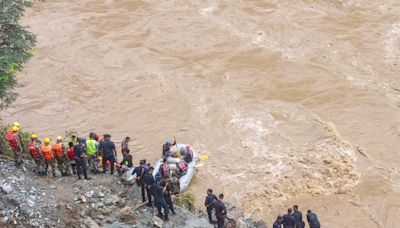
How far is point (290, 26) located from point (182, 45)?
589 centimetres

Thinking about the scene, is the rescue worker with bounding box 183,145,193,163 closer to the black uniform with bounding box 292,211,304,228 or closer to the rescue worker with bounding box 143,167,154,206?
the rescue worker with bounding box 143,167,154,206

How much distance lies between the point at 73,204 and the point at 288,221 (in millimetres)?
5254

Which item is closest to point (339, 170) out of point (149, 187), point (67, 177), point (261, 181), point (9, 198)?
point (261, 181)

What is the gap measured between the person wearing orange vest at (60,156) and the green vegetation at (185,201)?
3102mm

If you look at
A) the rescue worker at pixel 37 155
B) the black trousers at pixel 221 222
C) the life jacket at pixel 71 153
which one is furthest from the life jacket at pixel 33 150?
the black trousers at pixel 221 222

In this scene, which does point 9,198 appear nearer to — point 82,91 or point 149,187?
point 149,187

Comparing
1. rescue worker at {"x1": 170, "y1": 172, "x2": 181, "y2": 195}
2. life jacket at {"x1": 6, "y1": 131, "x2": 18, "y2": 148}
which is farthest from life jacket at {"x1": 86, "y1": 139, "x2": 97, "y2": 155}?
rescue worker at {"x1": 170, "y1": 172, "x2": 181, "y2": 195}

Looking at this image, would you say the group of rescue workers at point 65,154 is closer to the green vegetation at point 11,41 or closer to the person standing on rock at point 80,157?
the person standing on rock at point 80,157

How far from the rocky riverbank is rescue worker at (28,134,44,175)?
24 cm

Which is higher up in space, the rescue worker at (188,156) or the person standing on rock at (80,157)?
the person standing on rock at (80,157)

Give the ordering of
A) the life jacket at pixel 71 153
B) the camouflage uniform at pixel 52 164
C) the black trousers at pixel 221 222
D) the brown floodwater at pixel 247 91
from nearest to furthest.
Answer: the black trousers at pixel 221 222 < the camouflage uniform at pixel 52 164 < the life jacket at pixel 71 153 < the brown floodwater at pixel 247 91

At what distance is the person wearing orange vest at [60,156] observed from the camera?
15059mm

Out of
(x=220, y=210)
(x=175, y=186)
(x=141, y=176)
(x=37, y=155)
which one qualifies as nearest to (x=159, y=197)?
(x=141, y=176)

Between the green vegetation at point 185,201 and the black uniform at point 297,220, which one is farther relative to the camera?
the green vegetation at point 185,201
